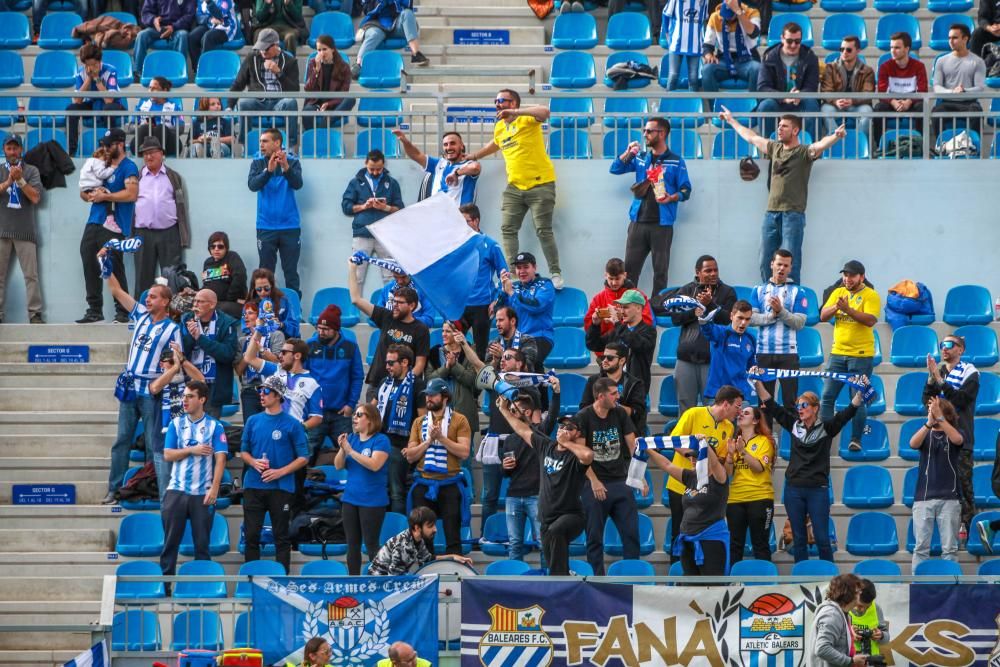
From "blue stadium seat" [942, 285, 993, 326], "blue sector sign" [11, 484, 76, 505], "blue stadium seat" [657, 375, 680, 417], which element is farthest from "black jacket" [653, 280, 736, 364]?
"blue sector sign" [11, 484, 76, 505]

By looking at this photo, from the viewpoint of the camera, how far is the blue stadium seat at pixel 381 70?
22.2 m

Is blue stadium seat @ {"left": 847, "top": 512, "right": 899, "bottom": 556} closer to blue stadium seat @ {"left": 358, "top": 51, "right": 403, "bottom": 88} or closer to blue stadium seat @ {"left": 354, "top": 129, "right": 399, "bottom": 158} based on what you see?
blue stadium seat @ {"left": 354, "top": 129, "right": 399, "bottom": 158}

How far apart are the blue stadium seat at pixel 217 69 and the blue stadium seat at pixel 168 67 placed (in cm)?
20

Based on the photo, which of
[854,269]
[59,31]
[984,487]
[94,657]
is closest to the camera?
[94,657]

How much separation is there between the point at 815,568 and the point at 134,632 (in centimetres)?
562

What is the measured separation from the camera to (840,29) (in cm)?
2308

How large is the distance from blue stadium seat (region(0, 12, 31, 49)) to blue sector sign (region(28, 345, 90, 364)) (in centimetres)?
624

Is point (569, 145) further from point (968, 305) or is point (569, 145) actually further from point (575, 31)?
point (968, 305)

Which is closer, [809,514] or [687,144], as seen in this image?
[809,514]

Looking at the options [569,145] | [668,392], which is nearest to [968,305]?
[668,392]

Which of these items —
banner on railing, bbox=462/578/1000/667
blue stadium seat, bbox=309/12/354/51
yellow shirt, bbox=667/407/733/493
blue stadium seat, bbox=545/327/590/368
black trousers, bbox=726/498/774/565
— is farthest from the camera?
blue stadium seat, bbox=309/12/354/51

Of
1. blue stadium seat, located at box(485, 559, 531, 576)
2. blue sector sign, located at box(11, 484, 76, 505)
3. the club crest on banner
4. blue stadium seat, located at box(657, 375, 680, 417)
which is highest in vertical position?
blue stadium seat, located at box(657, 375, 680, 417)

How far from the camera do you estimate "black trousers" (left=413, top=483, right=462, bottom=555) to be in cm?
1617

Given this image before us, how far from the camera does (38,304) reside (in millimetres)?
20172
